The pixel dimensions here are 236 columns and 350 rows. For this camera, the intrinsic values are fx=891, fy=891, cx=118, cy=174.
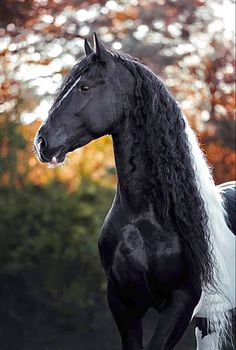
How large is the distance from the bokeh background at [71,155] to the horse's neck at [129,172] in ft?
16.8

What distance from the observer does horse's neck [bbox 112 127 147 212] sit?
386cm

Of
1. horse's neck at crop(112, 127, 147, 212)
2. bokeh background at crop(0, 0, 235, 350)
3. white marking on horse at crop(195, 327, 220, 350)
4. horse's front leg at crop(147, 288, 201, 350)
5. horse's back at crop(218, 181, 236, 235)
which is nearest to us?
horse's front leg at crop(147, 288, 201, 350)

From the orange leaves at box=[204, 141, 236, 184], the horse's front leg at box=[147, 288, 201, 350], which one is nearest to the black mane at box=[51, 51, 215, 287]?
the horse's front leg at box=[147, 288, 201, 350]

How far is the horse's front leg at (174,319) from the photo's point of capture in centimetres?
376

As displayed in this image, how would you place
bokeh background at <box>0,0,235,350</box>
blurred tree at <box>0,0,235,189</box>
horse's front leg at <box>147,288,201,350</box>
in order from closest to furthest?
horse's front leg at <box>147,288,201,350</box>
bokeh background at <box>0,0,235,350</box>
blurred tree at <box>0,0,235,189</box>

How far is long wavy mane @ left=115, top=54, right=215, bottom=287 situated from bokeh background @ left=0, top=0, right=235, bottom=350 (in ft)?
16.9

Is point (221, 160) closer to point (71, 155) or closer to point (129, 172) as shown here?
point (71, 155)

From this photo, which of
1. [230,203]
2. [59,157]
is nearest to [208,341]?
[230,203]

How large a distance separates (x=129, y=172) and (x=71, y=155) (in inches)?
281

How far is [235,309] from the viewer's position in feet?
16.0

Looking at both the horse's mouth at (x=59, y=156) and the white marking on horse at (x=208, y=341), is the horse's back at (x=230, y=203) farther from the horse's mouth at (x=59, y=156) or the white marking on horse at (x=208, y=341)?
the horse's mouth at (x=59, y=156)

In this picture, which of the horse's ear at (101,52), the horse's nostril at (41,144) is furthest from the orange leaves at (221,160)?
the horse's nostril at (41,144)

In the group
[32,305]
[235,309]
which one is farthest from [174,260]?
[32,305]

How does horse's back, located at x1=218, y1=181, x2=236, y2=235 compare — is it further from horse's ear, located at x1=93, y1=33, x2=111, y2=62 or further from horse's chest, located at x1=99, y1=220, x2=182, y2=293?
horse's ear, located at x1=93, y1=33, x2=111, y2=62
